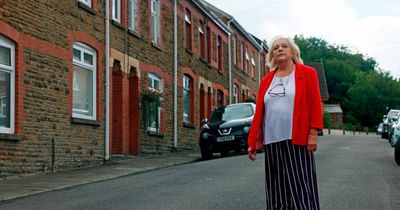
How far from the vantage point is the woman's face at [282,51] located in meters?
6.02

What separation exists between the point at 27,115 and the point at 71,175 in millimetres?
1617

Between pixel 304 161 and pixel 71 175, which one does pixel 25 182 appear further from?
pixel 304 161

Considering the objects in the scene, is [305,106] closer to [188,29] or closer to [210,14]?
[188,29]

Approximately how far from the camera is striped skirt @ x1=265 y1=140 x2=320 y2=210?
5.82 metres

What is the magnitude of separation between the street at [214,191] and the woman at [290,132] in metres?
2.91

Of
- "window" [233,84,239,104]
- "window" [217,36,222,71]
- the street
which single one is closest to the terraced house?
the street

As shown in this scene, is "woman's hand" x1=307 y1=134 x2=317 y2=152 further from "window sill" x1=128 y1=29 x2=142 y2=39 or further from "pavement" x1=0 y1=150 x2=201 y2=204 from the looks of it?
"window sill" x1=128 y1=29 x2=142 y2=39

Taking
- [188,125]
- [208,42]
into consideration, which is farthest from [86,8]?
[208,42]

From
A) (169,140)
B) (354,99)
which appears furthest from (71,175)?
(354,99)

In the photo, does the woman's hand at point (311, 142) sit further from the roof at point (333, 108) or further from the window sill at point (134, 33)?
the roof at point (333, 108)

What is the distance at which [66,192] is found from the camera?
11383 millimetres

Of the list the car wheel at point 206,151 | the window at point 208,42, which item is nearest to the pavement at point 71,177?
the car wheel at point 206,151

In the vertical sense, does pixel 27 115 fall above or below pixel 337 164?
Result: above

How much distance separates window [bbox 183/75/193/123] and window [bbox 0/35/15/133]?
14280 millimetres
